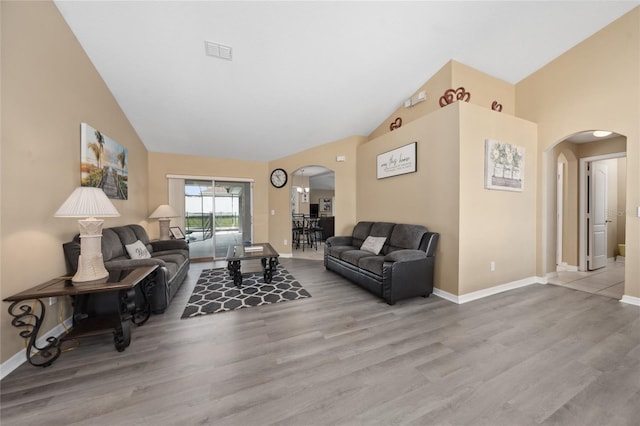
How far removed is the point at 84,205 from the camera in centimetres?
192

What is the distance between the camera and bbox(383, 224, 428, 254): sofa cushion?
3.31m

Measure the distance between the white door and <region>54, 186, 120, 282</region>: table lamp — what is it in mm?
7280

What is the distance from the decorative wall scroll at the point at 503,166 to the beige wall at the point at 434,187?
1.77 ft

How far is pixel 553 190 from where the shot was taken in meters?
3.82

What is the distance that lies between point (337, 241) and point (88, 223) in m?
3.44

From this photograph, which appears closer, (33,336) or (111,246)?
(33,336)

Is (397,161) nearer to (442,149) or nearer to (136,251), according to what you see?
(442,149)

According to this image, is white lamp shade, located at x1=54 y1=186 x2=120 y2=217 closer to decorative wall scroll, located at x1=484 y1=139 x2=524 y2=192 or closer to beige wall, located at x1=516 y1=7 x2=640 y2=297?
decorative wall scroll, located at x1=484 y1=139 x2=524 y2=192

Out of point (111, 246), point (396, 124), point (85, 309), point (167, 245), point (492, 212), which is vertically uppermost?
point (396, 124)

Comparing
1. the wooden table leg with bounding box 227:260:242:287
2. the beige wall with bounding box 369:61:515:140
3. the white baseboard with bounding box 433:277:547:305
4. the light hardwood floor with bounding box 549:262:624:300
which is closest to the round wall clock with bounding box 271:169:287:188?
the wooden table leg with bounding box 227:260:242:287

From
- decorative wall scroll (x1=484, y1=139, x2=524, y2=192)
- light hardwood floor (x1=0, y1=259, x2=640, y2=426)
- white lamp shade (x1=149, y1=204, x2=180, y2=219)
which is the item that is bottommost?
light hardwood floor (x1=0, y1=259, x2=640, y2=426)

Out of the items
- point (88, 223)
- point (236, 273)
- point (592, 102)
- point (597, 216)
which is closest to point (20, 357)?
point (88, 223)

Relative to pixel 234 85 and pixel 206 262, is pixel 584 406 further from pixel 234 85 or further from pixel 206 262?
pixel 206 262

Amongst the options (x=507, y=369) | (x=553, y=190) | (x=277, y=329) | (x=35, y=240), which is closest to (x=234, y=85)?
(x=35, y=240)
